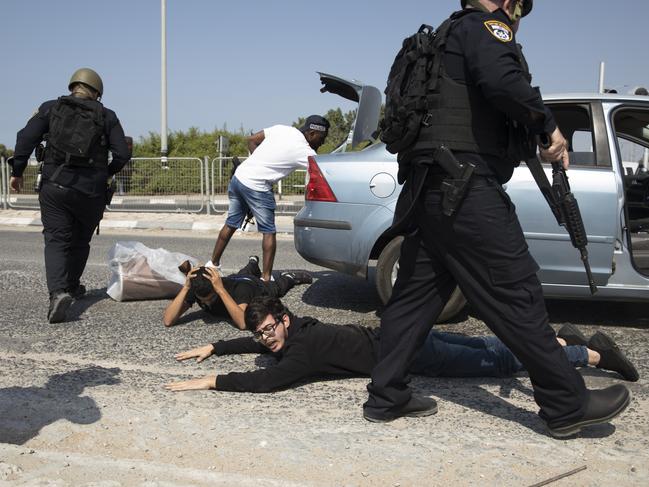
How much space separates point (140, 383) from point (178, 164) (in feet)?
38.6

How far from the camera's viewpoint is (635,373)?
362 centimetres

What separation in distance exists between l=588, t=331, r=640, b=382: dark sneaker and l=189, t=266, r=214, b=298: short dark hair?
246 cm

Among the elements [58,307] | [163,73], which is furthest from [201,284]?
[163,73]

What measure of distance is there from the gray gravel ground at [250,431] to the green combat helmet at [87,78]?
1.87 m

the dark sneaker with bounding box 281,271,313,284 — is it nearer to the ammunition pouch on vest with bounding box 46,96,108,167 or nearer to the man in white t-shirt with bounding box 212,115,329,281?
the man in white t-shirt with bounding box 212,115,329,281

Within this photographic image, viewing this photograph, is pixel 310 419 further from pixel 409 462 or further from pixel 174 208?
pixel 174 208

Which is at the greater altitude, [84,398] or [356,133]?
[356,133]


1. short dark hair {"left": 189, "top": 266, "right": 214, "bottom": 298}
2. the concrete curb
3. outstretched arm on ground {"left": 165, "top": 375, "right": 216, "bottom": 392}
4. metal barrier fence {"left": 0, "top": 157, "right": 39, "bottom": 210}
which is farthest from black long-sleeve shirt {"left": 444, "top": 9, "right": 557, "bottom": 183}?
metal barrier fence {"left": 0, "top": 157, "right": 39, "bottom": 210}

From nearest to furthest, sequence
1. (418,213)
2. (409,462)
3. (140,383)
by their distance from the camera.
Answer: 1. (409,462)
2. (418,213)
3. (140,383)

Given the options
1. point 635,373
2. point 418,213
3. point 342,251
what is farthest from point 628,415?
point 342,251

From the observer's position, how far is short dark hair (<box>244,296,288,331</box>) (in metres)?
3.54

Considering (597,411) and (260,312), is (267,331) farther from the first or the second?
(597,411)

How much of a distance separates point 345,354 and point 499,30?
1.78m

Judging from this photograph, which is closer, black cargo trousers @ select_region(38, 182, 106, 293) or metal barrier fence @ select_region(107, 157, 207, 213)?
black cargo trousers @ select_region(38, 182, 106, 293)
